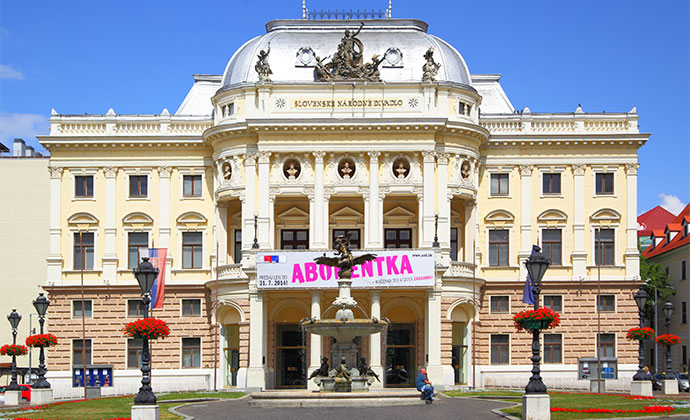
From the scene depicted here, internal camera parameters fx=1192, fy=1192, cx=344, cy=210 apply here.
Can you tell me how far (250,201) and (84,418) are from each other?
29.1 m

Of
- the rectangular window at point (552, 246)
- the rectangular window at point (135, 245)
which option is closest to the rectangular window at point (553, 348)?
the rectangular window at point (552, 246)

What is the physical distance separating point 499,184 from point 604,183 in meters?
6.80

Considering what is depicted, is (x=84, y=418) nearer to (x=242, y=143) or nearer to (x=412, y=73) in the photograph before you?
(x=242, y=143)

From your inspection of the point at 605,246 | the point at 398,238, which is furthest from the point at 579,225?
→ the point at 398,238

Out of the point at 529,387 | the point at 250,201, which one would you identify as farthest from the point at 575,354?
the point at 529,387

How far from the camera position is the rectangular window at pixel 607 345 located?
76.1 m

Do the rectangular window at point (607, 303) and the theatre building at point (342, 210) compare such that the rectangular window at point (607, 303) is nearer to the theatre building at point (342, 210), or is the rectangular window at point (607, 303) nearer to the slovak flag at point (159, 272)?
the theatre building at point (342, 210)

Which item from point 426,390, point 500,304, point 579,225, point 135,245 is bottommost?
point 426,390

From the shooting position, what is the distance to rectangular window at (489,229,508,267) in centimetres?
7694

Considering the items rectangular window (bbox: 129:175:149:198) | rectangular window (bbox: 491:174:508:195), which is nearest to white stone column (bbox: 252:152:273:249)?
rectangular window (bbox: 129:175:149:198)

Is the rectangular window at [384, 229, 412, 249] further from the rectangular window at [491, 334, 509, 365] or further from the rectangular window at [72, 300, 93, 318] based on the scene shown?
the rectangular window at [72, 300, 93, 318]

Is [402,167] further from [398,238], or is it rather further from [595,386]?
[595,386]

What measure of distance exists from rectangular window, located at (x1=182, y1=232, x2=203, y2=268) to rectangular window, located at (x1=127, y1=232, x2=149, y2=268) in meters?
2.50

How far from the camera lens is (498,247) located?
77125 mm
